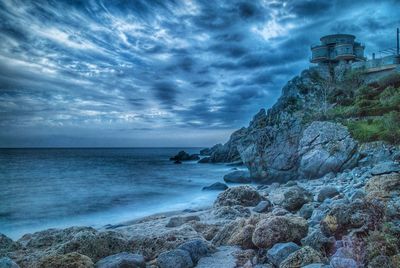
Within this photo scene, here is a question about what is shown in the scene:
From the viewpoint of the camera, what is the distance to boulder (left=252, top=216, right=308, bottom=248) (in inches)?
296

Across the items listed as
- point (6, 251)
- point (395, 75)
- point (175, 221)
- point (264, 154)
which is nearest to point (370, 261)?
point (175, 221)

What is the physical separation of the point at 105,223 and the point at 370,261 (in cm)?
1450

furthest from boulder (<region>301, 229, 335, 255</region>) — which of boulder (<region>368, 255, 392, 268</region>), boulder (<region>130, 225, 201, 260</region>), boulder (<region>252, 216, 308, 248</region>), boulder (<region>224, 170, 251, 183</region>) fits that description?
boulder (<region>224, 170, 251, 183</region>)

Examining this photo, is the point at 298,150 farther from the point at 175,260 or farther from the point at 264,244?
the point at 175,260

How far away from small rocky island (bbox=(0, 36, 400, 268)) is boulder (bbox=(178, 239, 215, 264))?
3cm

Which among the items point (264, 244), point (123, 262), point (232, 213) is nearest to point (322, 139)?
point (232, 213)

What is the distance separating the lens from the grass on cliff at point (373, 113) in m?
21.9

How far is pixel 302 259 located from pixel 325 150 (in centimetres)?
1950

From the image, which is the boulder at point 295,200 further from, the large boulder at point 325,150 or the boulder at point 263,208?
the large boulder at point 325,150

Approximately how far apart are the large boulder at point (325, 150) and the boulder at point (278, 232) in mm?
16467

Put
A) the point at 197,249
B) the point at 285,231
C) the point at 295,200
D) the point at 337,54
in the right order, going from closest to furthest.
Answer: the point at 285,231 < the point at 197,249 < the point at 295,200 < the point at 337,54

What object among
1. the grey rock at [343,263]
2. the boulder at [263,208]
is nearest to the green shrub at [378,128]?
the boulder at [263,208]

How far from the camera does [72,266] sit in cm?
681

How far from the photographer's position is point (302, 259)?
5.75 metres
